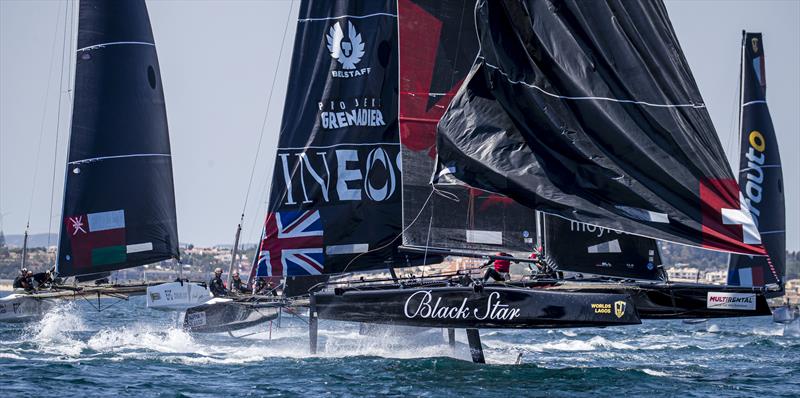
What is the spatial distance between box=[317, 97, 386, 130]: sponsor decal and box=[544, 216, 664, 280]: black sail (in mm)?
5878

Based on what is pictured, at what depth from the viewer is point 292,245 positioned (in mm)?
26281

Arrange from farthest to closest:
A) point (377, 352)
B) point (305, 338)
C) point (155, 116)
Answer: point (155, 116)
point (305, 338)
point (377, 352)

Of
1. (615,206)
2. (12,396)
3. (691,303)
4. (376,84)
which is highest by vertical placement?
(376,84)

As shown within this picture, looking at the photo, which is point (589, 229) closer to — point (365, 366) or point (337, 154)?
point (365, 366)

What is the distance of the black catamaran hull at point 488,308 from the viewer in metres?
20.1

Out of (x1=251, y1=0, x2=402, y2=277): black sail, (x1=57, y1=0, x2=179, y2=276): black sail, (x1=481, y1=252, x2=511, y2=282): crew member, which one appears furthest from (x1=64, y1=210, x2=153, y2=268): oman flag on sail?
(x1=481, y1=252, x2=511, y2=282): crew member

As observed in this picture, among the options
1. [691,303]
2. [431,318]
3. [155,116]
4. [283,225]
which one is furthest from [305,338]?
[691,303]

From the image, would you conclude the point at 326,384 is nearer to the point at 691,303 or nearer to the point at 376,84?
the point at 691,303

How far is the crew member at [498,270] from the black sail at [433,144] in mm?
404

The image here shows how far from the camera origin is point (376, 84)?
87.2ft

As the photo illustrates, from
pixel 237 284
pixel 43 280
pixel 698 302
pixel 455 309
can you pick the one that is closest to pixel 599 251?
pixel 698 302

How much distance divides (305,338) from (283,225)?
498 cm

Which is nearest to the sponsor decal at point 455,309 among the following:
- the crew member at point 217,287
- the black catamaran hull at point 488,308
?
the black catamaran hull at point 488,308

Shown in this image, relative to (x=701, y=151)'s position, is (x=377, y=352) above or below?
below
